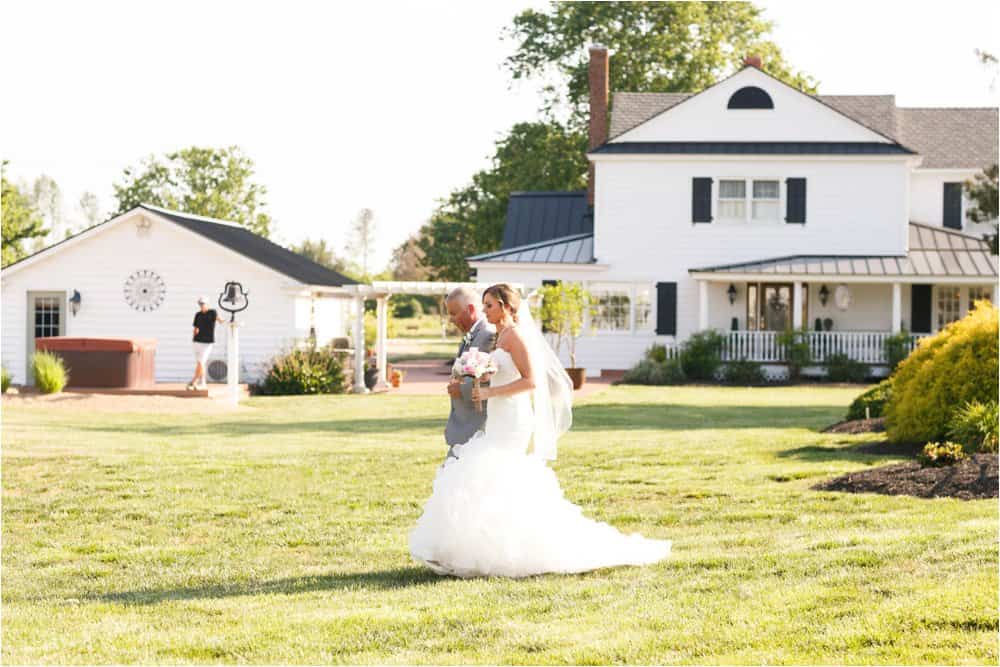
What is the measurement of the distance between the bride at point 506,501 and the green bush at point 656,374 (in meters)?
22.7

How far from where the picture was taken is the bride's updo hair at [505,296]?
8266 millimetres

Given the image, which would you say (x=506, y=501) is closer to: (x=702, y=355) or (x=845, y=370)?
(x=702, y=355)

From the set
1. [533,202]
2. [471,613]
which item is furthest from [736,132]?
[471,613]

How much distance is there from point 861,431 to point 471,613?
35.6ft

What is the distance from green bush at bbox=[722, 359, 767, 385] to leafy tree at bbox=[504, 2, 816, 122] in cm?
1699

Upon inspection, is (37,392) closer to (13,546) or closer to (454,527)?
(13,546)

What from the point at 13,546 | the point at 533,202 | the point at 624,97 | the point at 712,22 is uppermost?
the point at 712,22

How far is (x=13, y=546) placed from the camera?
1079 cm

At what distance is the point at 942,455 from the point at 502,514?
232 inches

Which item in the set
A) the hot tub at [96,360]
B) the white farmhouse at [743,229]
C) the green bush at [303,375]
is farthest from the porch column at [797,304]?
the hot tub at [96,360]

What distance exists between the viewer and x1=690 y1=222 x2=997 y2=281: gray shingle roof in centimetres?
3259

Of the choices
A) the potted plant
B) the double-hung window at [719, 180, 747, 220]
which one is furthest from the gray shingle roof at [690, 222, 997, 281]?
the potted plant

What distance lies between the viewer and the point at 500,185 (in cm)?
4791

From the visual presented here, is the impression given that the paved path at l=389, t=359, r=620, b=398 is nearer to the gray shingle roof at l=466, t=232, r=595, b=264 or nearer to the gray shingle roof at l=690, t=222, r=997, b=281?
the gray shingle roof at l=466, t=232, r=595, b=264
